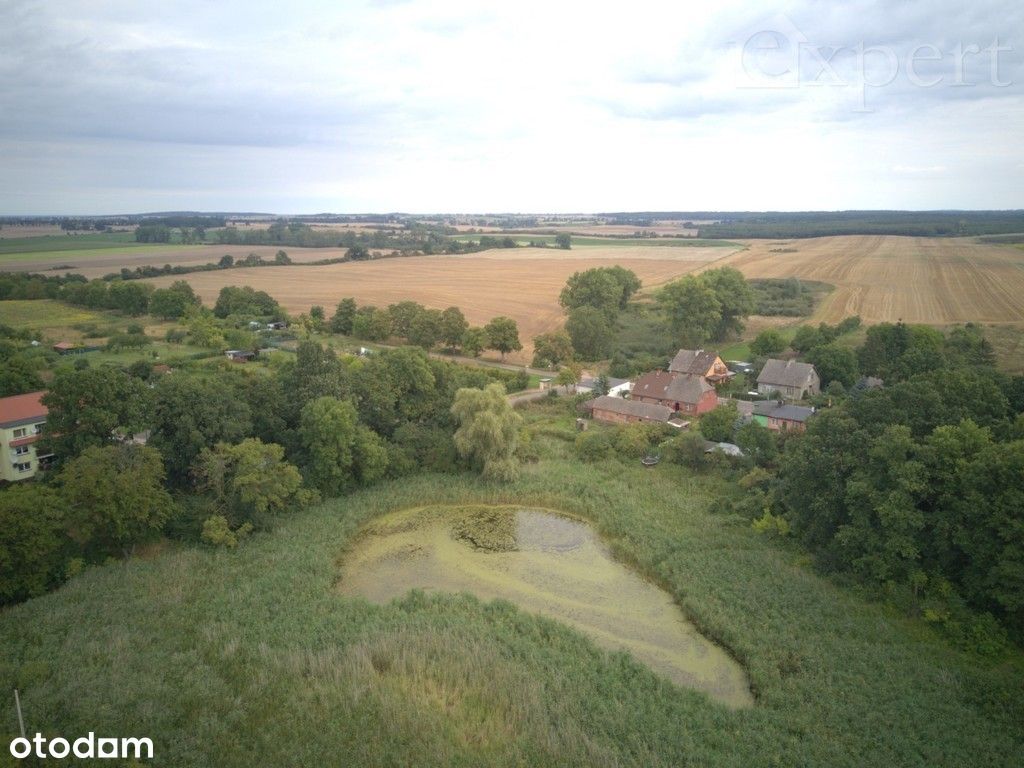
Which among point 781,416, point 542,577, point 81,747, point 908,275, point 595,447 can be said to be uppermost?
point 908,275

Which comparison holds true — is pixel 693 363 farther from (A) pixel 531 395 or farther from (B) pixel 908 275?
(B) pixel 908 275

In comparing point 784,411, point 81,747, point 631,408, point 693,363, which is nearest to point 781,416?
point 784,411

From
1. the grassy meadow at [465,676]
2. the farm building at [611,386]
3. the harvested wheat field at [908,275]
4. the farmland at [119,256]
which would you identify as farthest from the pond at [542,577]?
the farmland at [119,256]

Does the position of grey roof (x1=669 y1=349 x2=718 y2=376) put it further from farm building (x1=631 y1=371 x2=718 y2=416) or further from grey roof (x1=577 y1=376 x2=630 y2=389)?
grey roof (x1=577 y1=376 x2=630 y2=389)

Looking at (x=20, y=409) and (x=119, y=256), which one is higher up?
(x=119, y=256)

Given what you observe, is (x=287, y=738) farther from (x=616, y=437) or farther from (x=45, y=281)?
(x=45, y=281)

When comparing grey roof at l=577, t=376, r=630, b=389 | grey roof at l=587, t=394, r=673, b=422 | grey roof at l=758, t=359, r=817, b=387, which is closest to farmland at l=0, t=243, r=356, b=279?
grey roof at l=577, t=376, r=630, b=389
